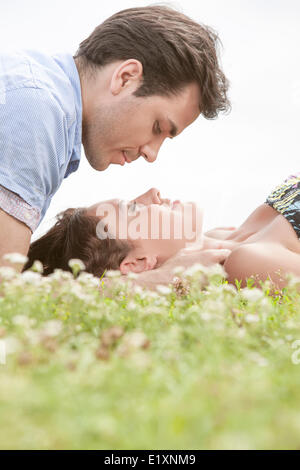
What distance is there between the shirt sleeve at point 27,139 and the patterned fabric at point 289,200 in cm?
184

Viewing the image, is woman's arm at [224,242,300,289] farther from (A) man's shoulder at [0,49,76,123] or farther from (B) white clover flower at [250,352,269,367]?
(B) white clover flower at [250,352,269,367]

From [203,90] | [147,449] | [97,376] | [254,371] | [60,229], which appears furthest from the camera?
[60,229]

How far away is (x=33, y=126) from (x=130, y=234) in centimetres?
136

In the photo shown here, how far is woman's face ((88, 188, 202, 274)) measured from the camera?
3908mm

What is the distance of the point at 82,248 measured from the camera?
3994mm

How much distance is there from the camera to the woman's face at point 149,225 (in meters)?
3.91

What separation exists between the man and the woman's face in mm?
388

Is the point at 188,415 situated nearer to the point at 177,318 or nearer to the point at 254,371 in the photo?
the point at 254,371

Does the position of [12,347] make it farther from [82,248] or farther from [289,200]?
[289,200]

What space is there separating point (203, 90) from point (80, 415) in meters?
3.19

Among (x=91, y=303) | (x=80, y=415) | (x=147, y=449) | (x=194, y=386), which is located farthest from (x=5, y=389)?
(x=91, y=303)

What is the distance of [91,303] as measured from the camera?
1883 millimetres

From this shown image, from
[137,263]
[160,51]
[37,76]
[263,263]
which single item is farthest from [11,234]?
[160,51]

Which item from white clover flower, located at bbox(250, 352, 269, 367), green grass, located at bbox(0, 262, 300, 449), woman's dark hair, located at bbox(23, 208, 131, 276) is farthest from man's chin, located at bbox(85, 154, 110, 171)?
white clover flower, located at bbox(250, 352, 269, 367)
